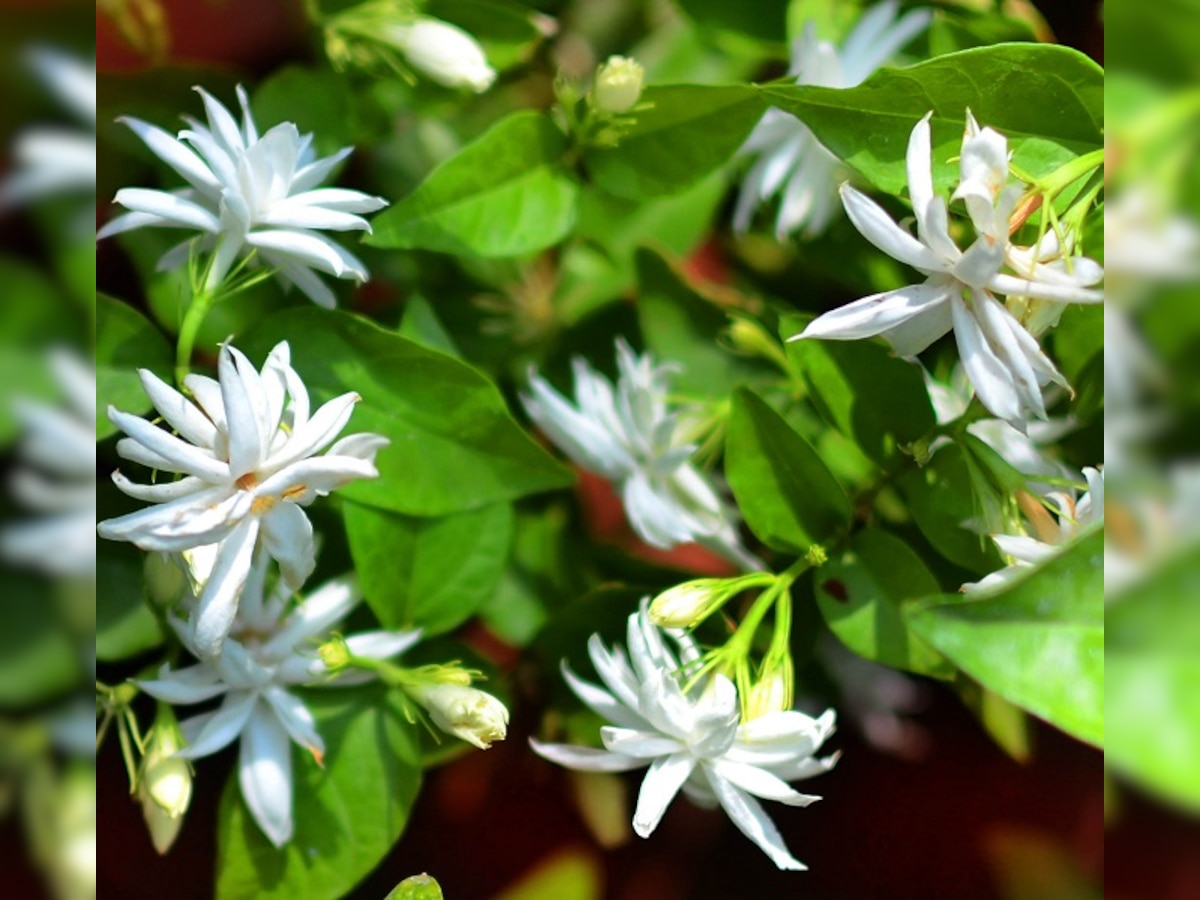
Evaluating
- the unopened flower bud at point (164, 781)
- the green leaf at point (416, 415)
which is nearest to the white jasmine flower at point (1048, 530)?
the green leaf at point (416, 415)

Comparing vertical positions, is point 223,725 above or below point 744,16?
below

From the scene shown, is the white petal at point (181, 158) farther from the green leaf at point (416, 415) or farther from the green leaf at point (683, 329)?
the green leaf at point (683, 329)

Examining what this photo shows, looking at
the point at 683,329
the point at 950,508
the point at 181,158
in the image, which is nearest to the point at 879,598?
the point at 950,508

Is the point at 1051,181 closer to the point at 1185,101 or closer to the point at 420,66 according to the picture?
the point at 1185,101

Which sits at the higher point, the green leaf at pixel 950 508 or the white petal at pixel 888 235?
the white petal at pixel 888 235

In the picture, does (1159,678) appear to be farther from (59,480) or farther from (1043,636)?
(59,480)

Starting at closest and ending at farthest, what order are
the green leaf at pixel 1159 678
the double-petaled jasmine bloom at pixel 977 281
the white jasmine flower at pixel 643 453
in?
1. the green leaf at pixel 1159 678
2. the double-petaled jasmine bloom at pixel 977 281
3. the white jasmine flower at pixel 643 453

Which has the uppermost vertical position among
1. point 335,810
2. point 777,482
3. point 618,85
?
point 618,85
